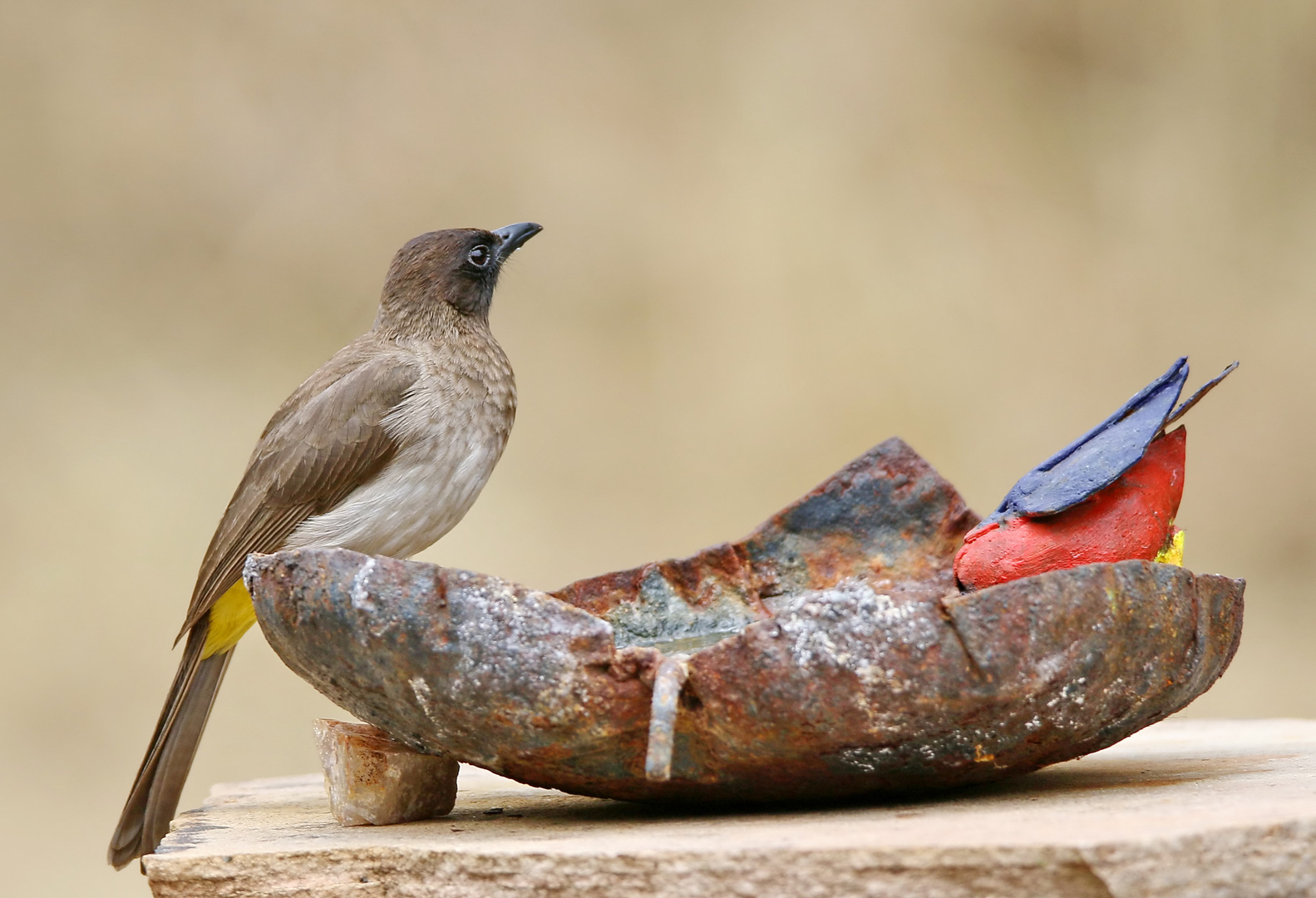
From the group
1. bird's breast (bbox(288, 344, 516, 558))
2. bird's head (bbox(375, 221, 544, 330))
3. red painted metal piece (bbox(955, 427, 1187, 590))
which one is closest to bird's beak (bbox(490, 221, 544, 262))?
bird's head (bbox(375, 221, 544, 330))

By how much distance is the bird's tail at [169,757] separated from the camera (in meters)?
3.14

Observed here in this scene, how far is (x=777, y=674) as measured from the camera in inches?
72.6

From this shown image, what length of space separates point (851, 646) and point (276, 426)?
86.5 inches

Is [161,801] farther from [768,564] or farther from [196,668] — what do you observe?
[768,564]

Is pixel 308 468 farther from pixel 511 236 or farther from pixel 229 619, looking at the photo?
pixel 511 236

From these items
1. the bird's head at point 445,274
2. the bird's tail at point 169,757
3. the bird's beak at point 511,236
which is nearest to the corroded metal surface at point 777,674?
the bird's tail at point 169,757

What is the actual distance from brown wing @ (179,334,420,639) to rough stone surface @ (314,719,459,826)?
96cm

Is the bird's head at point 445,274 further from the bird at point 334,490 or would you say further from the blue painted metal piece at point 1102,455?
the blue painted metal piece at point 1102,455

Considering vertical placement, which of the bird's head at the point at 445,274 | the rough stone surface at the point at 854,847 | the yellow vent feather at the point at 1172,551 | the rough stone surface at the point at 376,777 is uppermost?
the bird's head at the point at 445,274

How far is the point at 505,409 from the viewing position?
11.9 feet

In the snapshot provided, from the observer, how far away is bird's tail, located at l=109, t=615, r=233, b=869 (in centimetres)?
314

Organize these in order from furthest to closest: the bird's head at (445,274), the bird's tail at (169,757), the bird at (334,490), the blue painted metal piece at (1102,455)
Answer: the bird's head at (445,274) < the bird at (334,490) < the bird's tail at (169,757) < the blue painted metal piece at (1102,455)

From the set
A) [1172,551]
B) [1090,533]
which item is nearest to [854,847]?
[1090,533]

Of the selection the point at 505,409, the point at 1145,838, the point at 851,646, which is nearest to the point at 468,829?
the point at 851,646
